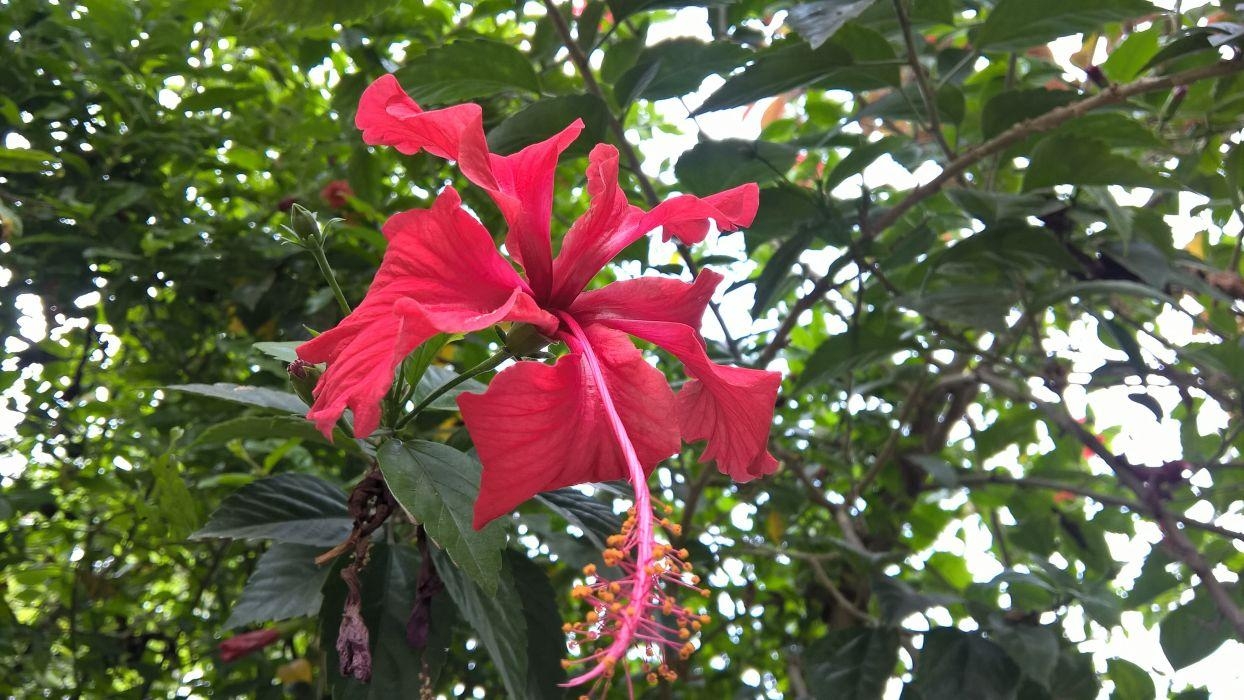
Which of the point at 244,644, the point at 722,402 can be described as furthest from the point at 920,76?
the point at 244,644

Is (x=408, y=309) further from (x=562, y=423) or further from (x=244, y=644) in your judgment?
(x=244, y=644)

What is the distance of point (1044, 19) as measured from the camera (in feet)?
3.49

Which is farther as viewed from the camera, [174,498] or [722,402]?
[174,498]

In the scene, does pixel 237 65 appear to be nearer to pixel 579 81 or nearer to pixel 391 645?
pixel 579 81

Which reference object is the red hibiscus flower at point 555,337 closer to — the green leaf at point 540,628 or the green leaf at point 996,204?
the green leaf at point 540,628

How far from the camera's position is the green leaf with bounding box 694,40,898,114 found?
1.05m

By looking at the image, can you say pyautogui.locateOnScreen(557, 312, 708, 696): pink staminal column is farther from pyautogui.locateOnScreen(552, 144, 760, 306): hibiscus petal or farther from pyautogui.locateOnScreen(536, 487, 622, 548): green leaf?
pyautogui.locateOnScreen(536, 487, 622, 548): green leaf

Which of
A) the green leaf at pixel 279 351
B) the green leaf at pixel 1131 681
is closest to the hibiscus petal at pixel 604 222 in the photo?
the green leaf at pixel 279 351

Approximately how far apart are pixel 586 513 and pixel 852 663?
567 millimetres

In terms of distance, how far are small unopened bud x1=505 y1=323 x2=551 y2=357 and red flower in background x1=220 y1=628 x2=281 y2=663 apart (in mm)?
706

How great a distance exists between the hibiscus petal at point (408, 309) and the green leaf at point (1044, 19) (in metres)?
0.76

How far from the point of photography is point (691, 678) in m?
1.80

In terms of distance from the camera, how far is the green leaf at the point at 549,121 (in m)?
1.00

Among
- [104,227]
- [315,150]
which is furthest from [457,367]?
[104,227]
